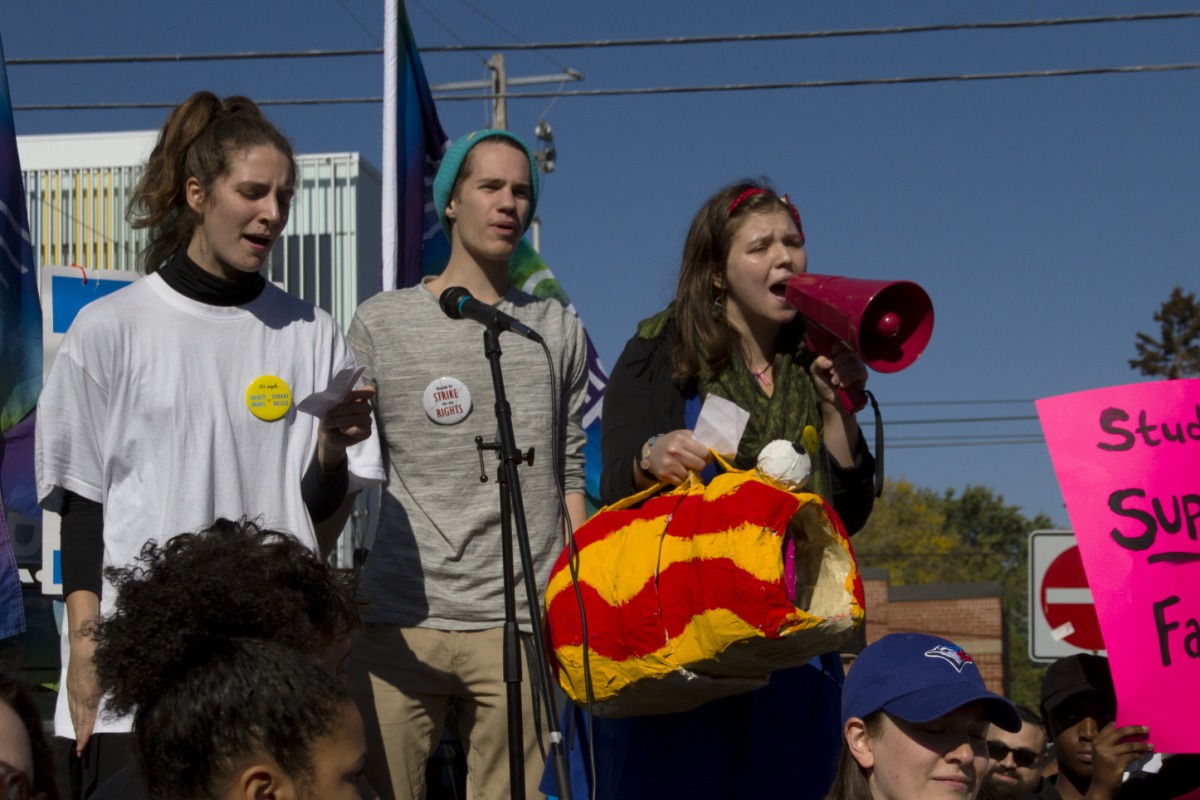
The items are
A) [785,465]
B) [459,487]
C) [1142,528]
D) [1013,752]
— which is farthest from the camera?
[1013,752]

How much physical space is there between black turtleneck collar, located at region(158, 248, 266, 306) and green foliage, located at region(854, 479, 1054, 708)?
172 feet

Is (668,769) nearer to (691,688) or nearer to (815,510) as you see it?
(691,688)

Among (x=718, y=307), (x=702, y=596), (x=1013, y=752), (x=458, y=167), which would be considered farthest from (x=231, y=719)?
(x=1013, y=752)

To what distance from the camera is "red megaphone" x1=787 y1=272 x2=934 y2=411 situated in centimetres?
326

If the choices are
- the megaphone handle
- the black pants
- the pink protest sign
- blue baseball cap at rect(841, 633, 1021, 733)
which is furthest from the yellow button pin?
the pink protest sign

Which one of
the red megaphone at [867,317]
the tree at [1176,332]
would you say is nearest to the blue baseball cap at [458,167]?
the red megaphone at [867,317]

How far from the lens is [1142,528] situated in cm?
381

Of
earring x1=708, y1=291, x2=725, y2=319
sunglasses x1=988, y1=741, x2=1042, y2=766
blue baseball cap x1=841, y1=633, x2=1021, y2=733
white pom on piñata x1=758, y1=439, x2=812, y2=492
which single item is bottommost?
sunglasses x1=988, y1=741, x2=1042, y2=766

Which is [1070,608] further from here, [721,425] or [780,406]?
[721,425]

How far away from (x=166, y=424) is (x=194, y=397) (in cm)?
9

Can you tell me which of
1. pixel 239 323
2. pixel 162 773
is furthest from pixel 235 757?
pixel 239 323

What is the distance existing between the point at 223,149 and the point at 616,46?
888 centimetres

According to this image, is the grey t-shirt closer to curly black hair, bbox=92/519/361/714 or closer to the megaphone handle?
the megaphone handle

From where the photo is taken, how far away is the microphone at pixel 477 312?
375 centimetres
